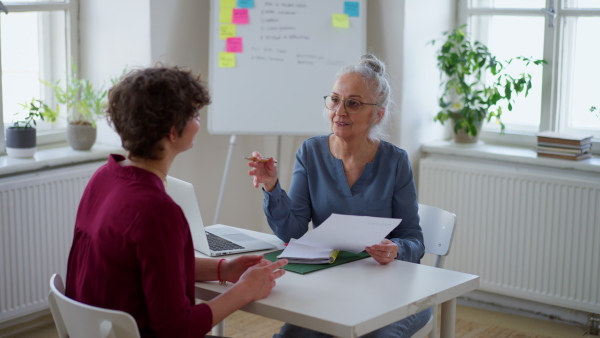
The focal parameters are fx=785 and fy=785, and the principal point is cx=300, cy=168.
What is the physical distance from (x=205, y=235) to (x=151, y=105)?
0.66 meters

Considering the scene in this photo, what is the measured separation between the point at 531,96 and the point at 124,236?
291 cm

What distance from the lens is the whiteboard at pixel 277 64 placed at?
146 inches

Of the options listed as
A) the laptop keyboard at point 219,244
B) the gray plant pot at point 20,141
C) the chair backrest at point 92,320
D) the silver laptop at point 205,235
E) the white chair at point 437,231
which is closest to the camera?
the chair backrest at point 92,320

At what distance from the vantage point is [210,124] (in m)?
3.74

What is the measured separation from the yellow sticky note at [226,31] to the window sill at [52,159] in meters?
0.73

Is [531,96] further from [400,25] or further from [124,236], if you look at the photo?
[124,236]

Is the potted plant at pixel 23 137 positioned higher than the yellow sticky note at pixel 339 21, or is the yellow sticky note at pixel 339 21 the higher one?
the yellow sticky note at pixel 339 21

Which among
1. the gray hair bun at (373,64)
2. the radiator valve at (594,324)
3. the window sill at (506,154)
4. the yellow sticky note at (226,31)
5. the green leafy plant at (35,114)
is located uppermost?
the yellow sticky note at (226,31)

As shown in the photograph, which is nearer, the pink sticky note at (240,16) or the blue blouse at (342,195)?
the blue blouse at (342,195)

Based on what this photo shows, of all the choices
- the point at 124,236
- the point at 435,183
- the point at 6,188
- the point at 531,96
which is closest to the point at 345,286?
the point at 124,236

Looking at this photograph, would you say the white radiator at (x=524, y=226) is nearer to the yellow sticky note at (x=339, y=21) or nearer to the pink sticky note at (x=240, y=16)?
the yellow sticky note at (x=339, y=21)

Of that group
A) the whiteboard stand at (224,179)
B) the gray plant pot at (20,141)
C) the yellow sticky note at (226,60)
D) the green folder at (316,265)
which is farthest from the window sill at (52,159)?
the green folder at (316,265)

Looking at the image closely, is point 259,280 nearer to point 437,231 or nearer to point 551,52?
point 437,231

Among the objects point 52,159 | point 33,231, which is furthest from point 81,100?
point 33,231
